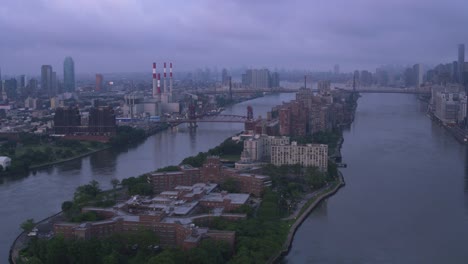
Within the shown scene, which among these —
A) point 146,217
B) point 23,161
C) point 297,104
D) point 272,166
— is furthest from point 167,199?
point 297,104

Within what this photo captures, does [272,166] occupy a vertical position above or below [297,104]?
below

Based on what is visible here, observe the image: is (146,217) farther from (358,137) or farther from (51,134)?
(51,134)

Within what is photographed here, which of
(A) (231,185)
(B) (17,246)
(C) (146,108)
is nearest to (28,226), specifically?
(B) (17,246)

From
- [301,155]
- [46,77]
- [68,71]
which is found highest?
[68,71]

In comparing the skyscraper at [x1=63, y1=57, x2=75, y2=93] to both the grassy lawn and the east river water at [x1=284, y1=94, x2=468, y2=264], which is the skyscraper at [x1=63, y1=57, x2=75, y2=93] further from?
the east river water at [x1=284, y1=94, x2=468, y2=264]

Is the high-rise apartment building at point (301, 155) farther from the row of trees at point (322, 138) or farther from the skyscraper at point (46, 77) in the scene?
the skyscraper at point (46, 77)

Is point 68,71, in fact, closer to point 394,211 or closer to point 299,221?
point 299,221

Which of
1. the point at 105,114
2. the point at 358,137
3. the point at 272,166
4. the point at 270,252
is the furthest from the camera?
the point at 105,114
